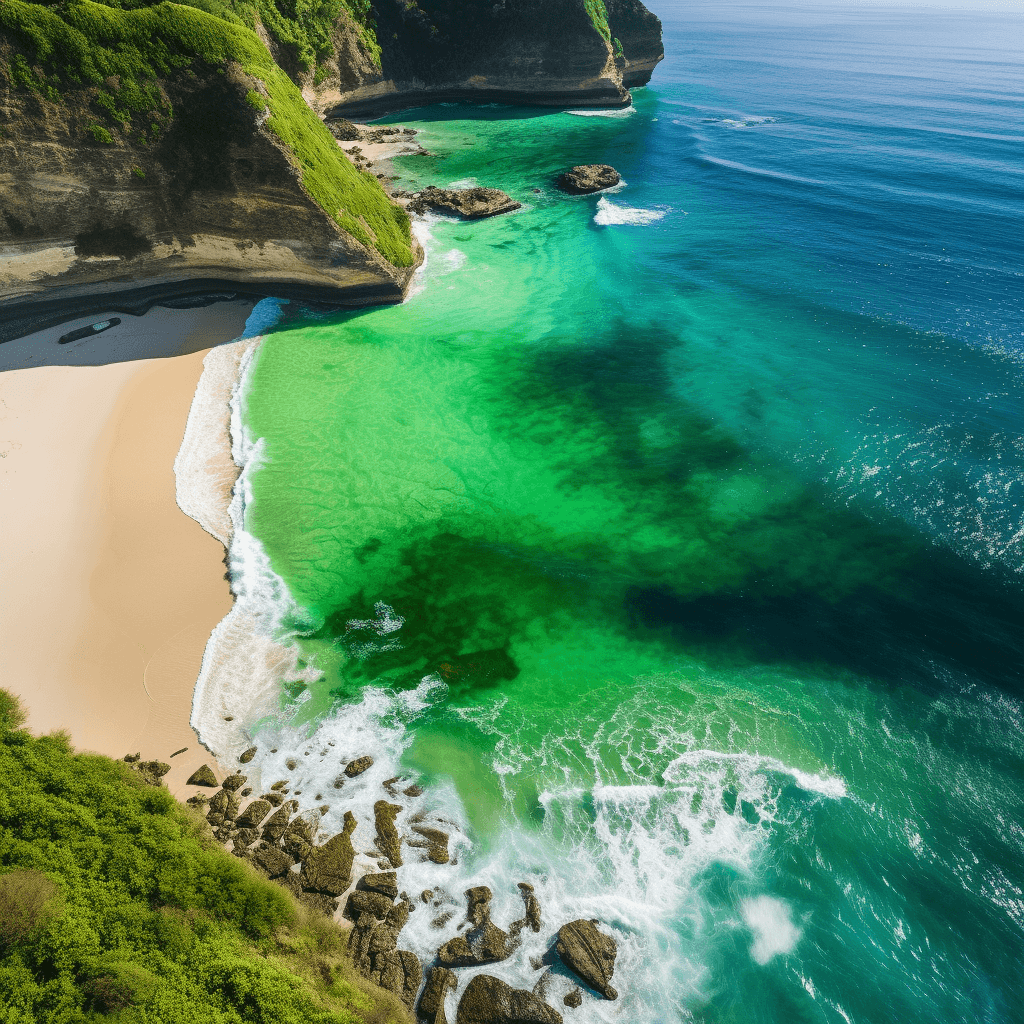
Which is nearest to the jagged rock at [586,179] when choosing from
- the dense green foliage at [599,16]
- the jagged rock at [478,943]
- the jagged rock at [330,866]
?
the dense green foliage at [599,16]

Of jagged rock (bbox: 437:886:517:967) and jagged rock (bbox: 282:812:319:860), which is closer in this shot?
jagged rock (bbox: 437:886:517:967)

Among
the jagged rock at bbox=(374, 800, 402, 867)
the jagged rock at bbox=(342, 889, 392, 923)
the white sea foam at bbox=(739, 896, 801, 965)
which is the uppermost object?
the jagged rock at bbox=(374, 800, 402, 867)

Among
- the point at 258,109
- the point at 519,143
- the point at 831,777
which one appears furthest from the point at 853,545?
the point at 519,143

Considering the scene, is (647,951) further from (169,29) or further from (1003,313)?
(169,29)

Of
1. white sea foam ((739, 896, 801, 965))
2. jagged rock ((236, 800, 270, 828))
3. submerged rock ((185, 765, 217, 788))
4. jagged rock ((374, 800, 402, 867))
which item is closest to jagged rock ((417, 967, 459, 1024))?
jagged rock ((374, 800, 402, 867))

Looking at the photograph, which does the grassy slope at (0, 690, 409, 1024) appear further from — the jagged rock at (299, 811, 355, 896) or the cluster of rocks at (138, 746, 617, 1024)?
the jagged rock at (299, 811, 355, 896)

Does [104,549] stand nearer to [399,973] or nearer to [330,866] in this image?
[330,866]
